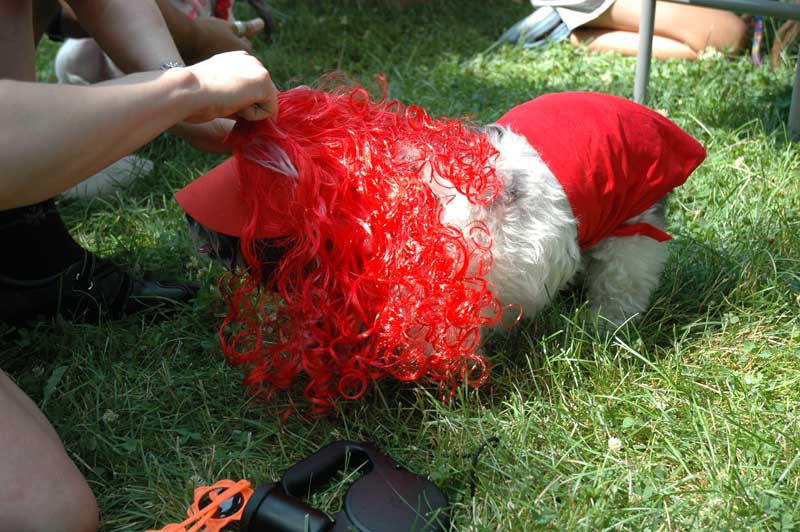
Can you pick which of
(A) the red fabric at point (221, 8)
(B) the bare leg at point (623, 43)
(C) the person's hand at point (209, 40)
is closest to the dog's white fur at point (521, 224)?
(C) the person's hand at point (209, 40)

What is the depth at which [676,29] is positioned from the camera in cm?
367

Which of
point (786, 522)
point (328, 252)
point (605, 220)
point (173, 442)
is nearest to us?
point (786, 522)

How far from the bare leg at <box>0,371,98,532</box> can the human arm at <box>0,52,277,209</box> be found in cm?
Result: 42

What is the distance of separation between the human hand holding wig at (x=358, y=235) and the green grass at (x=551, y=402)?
161 mm

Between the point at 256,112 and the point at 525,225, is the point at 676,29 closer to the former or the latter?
the point at 525,225

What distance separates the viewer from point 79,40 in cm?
309

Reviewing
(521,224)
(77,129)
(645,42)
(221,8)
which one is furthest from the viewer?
(221,8)

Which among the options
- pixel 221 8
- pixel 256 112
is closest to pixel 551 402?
pixel 256 112

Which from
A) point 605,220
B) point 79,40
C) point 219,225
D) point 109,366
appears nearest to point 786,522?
point 605,220

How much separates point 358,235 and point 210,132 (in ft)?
1.59

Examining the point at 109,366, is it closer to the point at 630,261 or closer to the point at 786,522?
the point at 630,261

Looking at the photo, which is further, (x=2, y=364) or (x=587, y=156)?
(x=2, y=364)

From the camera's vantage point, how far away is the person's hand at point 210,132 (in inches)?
67.4

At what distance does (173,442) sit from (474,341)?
69cm
